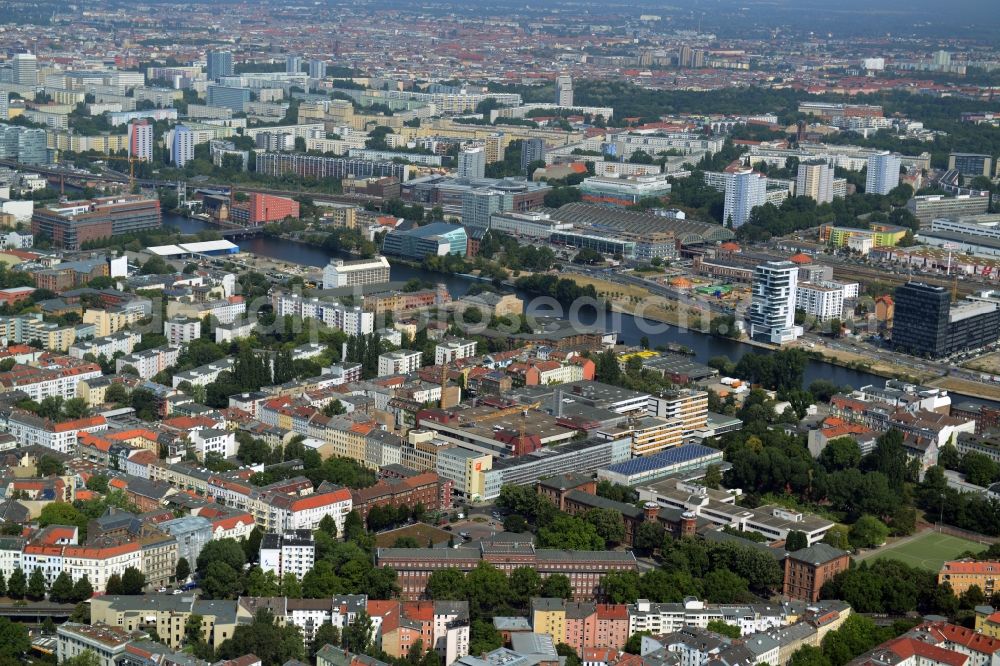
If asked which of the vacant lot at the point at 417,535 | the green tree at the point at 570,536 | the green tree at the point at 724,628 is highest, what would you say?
the green tree at the point at 570,536

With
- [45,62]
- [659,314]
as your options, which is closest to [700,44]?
[45,62]

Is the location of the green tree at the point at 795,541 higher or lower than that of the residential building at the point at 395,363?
lower

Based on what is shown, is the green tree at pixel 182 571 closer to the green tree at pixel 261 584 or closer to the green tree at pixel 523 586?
the green tree at pixel 261 584

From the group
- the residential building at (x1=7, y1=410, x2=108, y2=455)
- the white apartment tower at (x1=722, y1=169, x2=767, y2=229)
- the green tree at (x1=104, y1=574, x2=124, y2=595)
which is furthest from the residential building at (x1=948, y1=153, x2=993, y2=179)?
the green tree at (x1=104, y1=574, x2=124, y2=595)

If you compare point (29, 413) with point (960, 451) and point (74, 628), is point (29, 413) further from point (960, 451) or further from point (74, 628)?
point (960, 451)

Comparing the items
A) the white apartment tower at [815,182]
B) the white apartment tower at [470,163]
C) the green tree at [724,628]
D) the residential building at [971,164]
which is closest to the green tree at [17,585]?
the green tree at [724,628]

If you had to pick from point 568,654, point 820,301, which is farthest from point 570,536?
point 820,301

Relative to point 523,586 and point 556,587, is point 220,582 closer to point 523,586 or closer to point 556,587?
point 523,586
